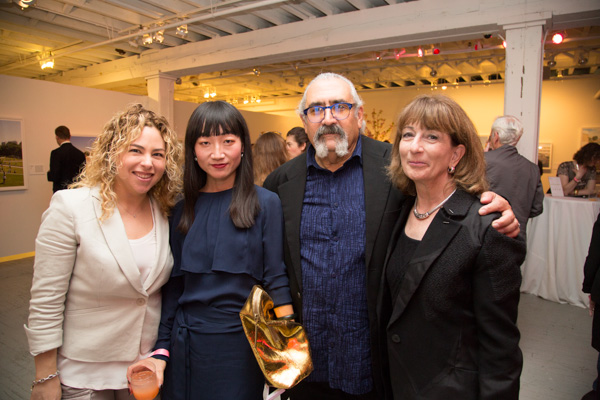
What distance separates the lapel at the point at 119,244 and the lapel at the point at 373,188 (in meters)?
0.91

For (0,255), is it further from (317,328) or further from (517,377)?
(517,377)

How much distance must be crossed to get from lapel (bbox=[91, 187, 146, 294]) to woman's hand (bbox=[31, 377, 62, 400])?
45 centimetres

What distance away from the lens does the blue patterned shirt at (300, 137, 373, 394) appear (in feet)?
5.21

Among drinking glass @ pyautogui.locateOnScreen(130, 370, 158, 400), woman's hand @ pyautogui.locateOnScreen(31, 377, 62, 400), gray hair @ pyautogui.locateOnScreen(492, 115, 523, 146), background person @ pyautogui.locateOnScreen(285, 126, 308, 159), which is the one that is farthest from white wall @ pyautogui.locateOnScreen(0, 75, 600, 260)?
woman's hand @ pyautogui.locateOnScreen(31, 377, 62, 400)

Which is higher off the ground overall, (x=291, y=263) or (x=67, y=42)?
(x=67, y=42)

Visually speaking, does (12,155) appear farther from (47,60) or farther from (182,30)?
(182,30)

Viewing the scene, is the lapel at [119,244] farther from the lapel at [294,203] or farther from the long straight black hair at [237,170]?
the lapel at [294,203]

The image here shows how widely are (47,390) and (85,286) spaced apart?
401 mm

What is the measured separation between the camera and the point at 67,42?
7289 mm

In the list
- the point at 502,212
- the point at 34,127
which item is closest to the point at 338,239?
the point at 502,212

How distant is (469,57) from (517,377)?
809cm

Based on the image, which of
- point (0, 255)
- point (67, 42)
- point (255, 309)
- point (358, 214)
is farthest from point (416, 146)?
point (67, 42)

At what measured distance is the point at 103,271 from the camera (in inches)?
56.1

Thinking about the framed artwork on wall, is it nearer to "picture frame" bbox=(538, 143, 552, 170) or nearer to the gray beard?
"picture frame" bbox=(538, 143, 552, 170)
